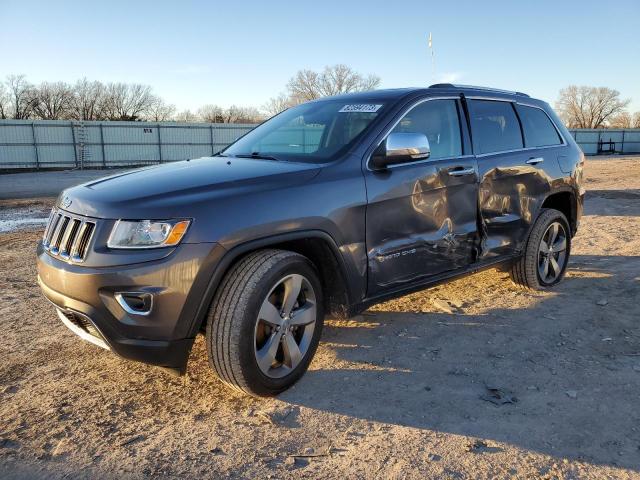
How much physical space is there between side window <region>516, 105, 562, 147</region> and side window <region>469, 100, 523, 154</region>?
5.1 inches

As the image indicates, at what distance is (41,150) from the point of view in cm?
2881

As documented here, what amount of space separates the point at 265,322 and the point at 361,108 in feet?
5.81

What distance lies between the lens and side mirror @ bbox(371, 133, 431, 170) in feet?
10.6

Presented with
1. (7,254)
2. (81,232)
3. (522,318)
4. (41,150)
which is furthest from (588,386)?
(41,150)

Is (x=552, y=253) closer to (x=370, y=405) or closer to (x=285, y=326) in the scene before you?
(x=370, y=405)

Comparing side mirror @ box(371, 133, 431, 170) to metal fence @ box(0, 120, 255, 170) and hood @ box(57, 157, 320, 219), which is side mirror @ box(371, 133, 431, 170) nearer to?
hood @ box(57, 157, 320, 219)

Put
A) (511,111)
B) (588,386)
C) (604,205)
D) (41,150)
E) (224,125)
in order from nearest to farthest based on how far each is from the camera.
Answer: (588,386)
(511,111)
(604,205)
(41,150)
(224,125)

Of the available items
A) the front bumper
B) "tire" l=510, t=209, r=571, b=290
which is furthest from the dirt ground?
"tire" l=510, t=209, r=571, b=290

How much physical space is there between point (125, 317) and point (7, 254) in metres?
4.98

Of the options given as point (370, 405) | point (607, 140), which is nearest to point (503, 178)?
point (370, 405)

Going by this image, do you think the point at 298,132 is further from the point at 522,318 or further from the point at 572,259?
the point at 572,259

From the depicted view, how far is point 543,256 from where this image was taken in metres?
4.94

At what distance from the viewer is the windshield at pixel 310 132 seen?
3.45 m

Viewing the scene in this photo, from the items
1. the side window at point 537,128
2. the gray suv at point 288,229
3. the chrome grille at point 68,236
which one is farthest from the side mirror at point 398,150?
the side window at point 537,128
